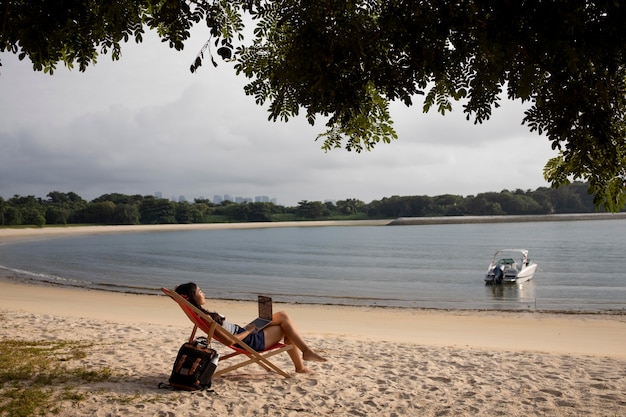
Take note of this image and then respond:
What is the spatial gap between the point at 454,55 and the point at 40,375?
489cm

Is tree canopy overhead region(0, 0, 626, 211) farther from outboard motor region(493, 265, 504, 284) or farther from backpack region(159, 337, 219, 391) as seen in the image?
A: outboard motor region(493, 265, 504, 284)

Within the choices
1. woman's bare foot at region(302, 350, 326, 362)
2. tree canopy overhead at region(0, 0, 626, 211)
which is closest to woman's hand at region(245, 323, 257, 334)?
woman's bare foot at region(302, 350, 326, 362)

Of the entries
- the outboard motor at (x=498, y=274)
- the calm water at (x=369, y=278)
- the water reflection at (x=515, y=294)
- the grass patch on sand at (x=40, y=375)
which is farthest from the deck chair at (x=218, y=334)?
the outboard motor at (x=498, y=274)

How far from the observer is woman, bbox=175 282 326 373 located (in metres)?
5.34

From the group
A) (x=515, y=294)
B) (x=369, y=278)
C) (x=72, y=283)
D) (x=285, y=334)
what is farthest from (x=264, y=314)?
(x=369, y=278)

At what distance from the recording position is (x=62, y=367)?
5812mm

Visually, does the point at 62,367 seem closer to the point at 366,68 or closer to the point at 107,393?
the point at 107,393

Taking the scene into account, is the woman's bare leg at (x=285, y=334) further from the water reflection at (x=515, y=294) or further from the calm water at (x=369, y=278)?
the water reflection at (x=515, y=294)

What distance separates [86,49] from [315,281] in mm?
21570

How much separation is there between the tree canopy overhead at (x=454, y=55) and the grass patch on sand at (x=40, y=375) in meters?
2.91

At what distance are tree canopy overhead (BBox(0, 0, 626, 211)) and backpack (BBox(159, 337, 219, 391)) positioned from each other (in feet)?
7.74

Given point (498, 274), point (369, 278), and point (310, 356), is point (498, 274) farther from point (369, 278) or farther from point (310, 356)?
point (310, 356)

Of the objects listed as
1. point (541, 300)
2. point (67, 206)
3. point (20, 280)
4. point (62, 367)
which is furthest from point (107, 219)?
point (62, 367)

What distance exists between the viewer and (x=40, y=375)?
214 inches
